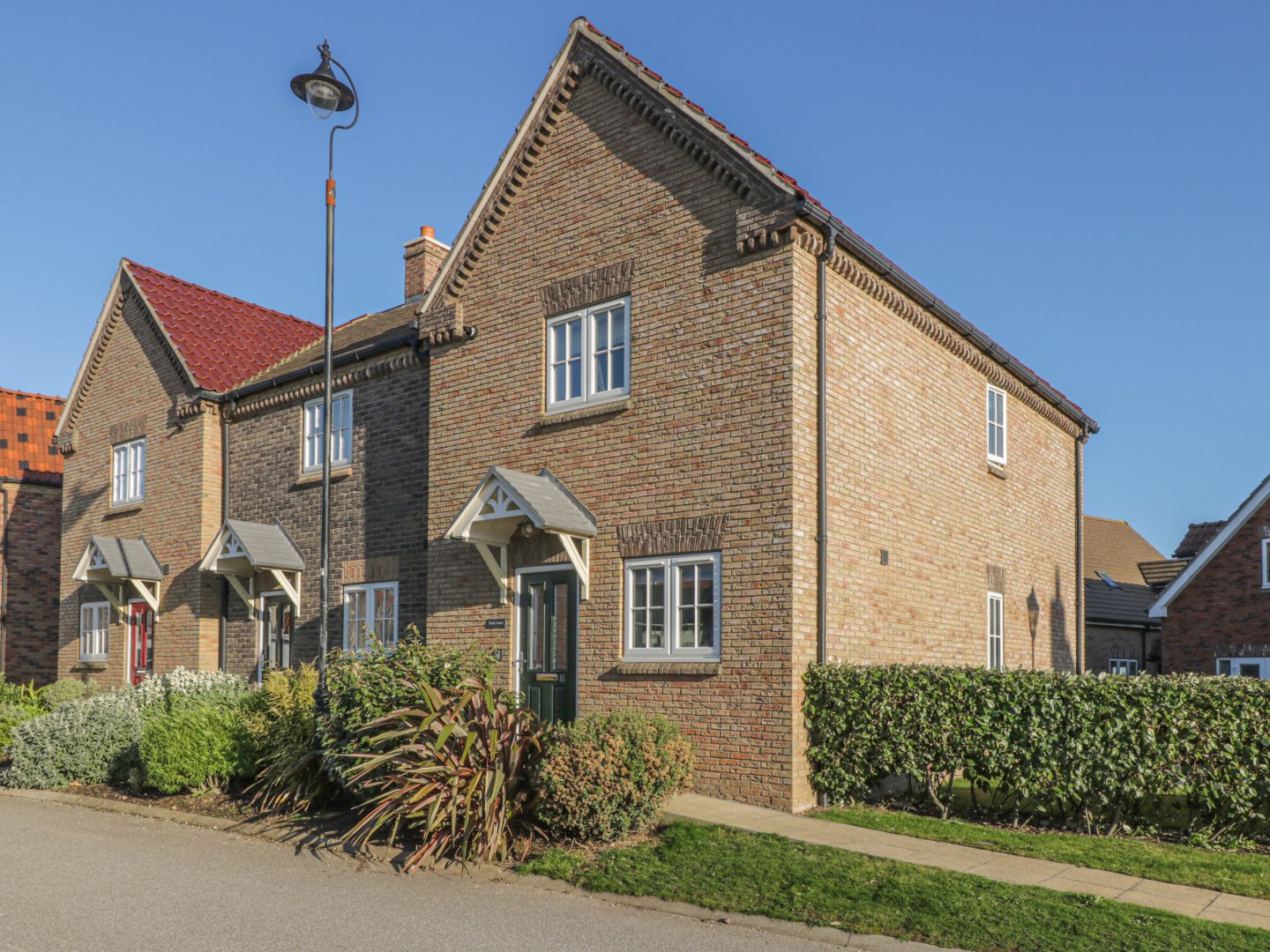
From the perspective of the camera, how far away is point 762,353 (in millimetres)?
12297

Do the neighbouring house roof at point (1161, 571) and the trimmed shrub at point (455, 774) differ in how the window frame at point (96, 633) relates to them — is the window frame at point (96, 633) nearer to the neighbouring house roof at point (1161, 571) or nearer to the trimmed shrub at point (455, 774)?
the trimmed shrub at point (455, 774)

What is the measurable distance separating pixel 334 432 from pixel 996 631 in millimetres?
11715

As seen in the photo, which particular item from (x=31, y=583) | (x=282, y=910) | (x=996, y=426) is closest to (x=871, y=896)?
(x=282, y=910)

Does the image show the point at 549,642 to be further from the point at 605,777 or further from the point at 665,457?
the point at 605,777

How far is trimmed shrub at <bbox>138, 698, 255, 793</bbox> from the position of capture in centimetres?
1349

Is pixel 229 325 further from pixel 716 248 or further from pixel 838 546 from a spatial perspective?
pixel 838 546

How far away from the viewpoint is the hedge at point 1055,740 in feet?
32.9

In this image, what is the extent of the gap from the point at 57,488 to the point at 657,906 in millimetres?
26207

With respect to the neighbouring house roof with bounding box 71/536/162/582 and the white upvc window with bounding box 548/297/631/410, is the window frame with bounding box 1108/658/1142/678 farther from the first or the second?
the neighbouring house roof with bounding box 71/536/162/582

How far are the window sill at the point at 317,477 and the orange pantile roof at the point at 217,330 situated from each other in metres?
3.58

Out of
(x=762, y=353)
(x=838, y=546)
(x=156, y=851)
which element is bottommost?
(x=156, y=851)

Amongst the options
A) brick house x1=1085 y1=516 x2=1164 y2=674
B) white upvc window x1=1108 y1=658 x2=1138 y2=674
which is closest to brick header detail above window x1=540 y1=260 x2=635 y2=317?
Result: brick house x1=1085 y1=516 x2=1164 y2=674

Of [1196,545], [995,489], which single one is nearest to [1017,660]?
[995,489]

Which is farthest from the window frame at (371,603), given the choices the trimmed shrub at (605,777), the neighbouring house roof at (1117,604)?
the neighbouring house roof at (1117,604)
